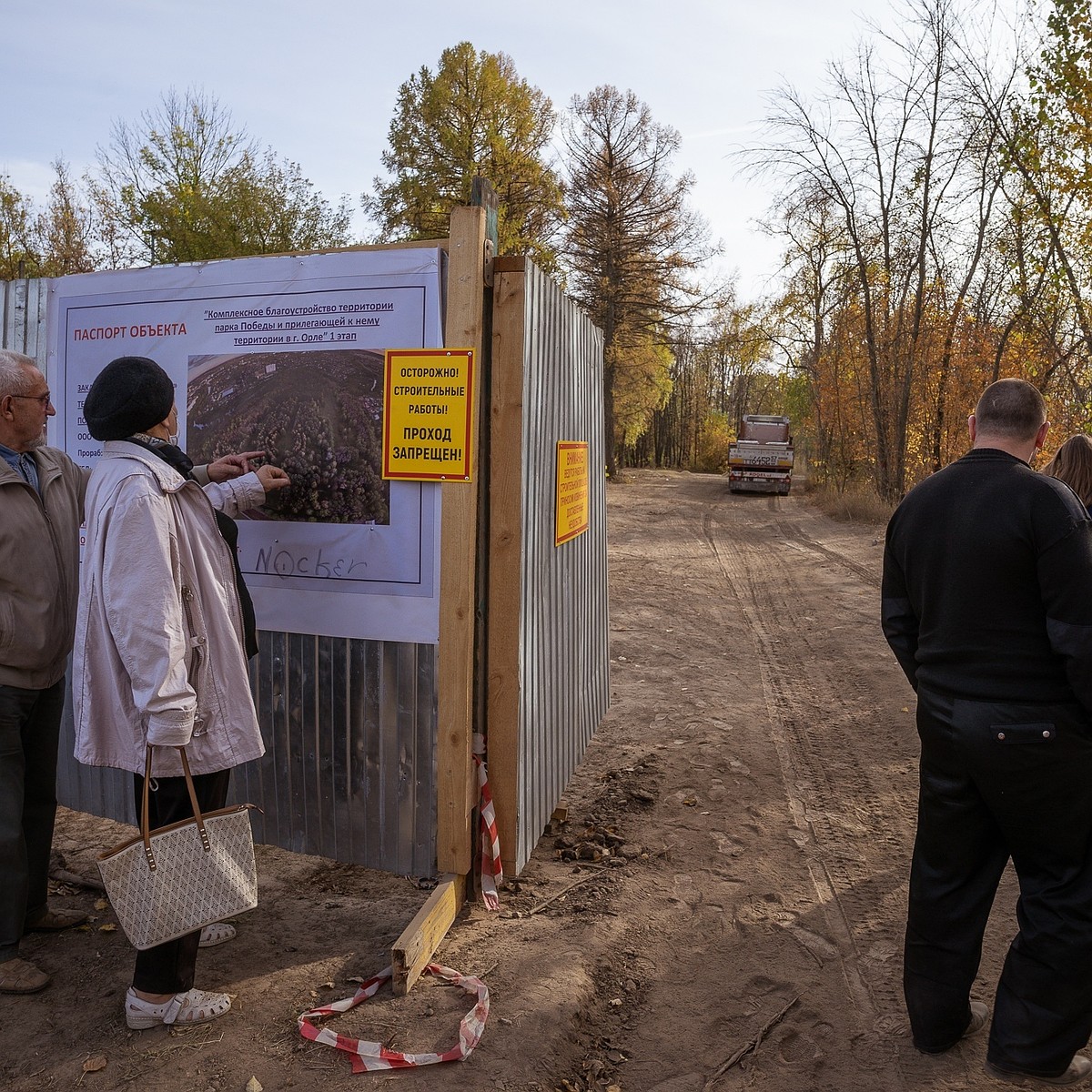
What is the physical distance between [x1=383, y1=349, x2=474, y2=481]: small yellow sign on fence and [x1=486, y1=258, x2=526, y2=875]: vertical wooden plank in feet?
0.59

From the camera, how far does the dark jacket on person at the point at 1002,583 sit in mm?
2762

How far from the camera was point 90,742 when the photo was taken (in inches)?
117

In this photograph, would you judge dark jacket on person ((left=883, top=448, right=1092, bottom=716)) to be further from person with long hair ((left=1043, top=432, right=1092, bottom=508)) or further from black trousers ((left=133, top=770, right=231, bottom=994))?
black trousers ((left=133, top=770, right=231, bottom=994))

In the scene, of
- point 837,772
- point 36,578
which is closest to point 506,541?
point 36,578

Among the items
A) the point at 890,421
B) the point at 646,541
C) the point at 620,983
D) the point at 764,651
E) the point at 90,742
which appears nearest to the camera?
the point at 90,742

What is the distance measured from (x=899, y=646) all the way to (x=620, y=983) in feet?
5.43

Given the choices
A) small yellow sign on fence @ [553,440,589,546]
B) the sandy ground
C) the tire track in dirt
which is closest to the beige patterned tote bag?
the sandy ground

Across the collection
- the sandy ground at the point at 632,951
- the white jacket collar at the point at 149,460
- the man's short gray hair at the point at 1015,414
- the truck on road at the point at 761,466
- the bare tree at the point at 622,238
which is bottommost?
the sandy ground at the point at 632,951

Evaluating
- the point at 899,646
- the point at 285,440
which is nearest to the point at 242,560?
the point at 285,440

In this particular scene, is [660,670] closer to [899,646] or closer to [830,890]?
[830,890]

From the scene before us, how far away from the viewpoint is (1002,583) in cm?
287

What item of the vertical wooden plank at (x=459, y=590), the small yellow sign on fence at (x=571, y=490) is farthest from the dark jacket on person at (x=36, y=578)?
the small yellow sign on fence at (x=571, y=490)

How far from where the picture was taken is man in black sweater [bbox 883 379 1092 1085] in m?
2.81

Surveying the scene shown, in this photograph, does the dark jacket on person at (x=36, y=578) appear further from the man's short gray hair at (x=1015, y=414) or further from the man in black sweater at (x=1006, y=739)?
the man's short gray hair at (x=1015, y=414)
